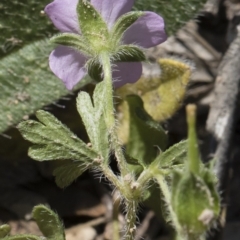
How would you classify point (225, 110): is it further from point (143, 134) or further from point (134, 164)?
point (134, 164)

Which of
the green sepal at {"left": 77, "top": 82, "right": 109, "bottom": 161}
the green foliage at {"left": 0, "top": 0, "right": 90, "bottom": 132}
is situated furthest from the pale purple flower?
the green foliage at {"left": 0, "top": 0, "right": 90, "bottom": 132}

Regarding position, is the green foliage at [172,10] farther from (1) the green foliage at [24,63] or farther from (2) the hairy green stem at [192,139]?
(2) the hairy green stem at [192,139]

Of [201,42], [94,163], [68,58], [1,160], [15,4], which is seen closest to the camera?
[94,163]

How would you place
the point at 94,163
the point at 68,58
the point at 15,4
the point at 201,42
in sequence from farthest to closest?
1. the point at 201,42
2. the point at 15,4
3. the point at 68,58
4. the point at 94,163

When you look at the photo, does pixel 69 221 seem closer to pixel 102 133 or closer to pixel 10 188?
pixel 10 188

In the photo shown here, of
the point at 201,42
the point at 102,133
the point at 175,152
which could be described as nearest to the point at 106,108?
the point at 102,133

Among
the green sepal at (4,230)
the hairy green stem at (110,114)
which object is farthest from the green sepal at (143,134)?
the green sepal at (4,230)
